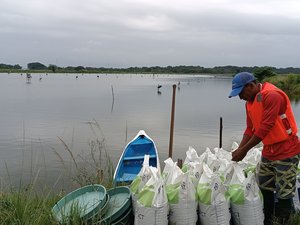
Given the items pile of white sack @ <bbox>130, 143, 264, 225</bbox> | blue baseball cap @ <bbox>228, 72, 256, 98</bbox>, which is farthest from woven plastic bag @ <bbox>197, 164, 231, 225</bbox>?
blue baseball cap @ <bbox>228, 72, 256, 98</bbox>

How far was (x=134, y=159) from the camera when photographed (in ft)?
26.7

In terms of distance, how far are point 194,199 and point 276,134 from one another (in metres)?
1.24

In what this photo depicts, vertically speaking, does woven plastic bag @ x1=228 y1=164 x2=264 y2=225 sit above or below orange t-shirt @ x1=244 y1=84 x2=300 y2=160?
below

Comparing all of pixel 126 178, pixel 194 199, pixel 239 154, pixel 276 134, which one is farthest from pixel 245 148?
pixel 126 178

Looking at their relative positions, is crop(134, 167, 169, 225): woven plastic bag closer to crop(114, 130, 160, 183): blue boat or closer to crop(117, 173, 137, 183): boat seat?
crop(114, 130, 160, 183): blue boat

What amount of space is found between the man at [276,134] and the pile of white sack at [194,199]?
31cm

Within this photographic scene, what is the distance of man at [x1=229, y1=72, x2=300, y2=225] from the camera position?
4250 mm

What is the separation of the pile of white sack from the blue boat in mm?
2519

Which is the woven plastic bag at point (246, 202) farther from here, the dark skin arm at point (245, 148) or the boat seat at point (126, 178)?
the boat seat at point (126, 178)

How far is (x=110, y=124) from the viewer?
21.3m

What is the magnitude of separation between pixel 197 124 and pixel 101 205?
1872cm

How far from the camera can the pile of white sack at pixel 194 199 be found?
400cm

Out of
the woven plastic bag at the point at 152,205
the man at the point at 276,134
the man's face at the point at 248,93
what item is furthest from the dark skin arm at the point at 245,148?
the woven plastic bag at the point at 152,205

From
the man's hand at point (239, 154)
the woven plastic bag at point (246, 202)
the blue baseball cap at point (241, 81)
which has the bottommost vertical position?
the woven plastic bag at point (246, 202)
